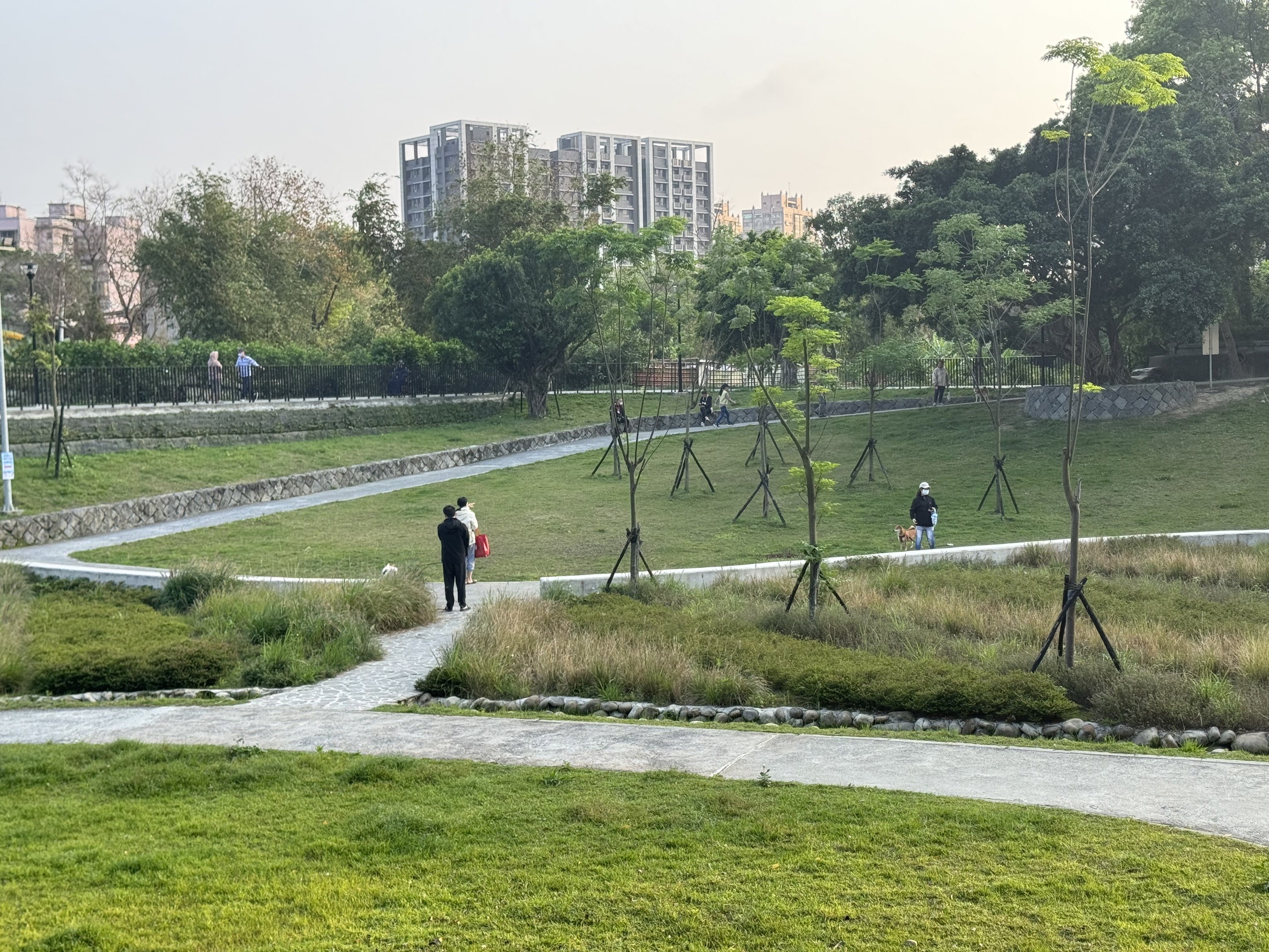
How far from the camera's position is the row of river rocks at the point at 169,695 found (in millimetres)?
12398

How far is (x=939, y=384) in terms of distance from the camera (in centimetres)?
4503

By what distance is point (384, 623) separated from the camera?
15.9 meters

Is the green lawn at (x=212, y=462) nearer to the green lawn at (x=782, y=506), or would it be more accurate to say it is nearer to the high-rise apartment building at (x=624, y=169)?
the green lawn at (x=782, y=506)

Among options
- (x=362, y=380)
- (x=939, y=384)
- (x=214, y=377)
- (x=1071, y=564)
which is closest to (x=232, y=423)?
(x=214, y=377)

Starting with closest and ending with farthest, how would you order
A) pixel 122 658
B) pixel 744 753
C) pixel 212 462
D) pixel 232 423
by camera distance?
pixel 744 753 → pixel 122 658 → pixel 212 462 → pixel 232 423

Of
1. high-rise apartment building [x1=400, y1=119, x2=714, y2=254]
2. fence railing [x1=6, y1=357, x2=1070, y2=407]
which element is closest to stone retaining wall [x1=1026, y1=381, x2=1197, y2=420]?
fence railing [x1=6, y1=357, x2=1070, y2=407]

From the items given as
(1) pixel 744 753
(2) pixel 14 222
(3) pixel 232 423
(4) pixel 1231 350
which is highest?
(2) pixel 14 222

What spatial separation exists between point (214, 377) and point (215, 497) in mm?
8581

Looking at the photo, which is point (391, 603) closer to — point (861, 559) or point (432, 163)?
point (861, 559)

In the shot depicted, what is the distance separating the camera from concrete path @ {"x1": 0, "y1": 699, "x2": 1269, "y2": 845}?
304 inches

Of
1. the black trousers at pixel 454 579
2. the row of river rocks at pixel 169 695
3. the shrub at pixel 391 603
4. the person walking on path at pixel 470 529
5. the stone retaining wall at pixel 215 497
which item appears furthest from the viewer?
the stone retaining wall at pixel 215 497

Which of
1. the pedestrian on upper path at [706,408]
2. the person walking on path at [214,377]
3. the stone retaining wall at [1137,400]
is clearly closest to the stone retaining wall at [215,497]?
the person walking on path at [214,377]

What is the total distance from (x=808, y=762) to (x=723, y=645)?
4.00m

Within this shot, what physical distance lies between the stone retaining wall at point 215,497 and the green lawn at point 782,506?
8.24 feet
